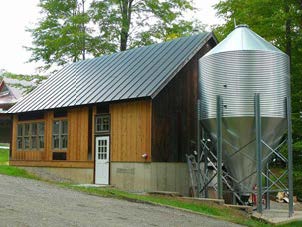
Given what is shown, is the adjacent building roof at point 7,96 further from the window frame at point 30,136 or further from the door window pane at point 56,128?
the door window pane at point 56,128

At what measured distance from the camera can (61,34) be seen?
30875mm

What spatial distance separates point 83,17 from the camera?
30.4 metres

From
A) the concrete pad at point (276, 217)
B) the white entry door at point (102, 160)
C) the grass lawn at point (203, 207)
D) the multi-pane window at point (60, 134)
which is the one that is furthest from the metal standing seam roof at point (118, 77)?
the concrete pad at point (276, 217)

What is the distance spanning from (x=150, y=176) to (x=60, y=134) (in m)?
5.93

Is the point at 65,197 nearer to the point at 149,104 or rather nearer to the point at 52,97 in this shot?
the point at 149,104

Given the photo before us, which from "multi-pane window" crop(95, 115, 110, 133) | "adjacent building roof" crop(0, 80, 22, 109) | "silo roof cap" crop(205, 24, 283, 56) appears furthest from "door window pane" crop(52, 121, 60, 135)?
"adjacent building roof" crop(0, 80, 22, 109)

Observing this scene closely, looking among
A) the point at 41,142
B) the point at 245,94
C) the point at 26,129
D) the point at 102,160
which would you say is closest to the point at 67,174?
the point at 102,160

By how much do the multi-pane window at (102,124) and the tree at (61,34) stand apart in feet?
40.6

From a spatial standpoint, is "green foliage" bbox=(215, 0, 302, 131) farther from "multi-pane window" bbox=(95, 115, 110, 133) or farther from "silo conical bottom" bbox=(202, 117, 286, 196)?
"multi-pane window" bbox=(95, 115, 110, 133)

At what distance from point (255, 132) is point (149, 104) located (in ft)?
14.9

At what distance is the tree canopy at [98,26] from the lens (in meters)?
30.9

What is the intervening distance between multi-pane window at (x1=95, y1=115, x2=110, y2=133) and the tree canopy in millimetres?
12667

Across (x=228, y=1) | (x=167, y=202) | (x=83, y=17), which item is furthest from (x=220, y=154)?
(x=83, y=17)

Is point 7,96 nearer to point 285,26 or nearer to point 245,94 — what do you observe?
point 285,26
